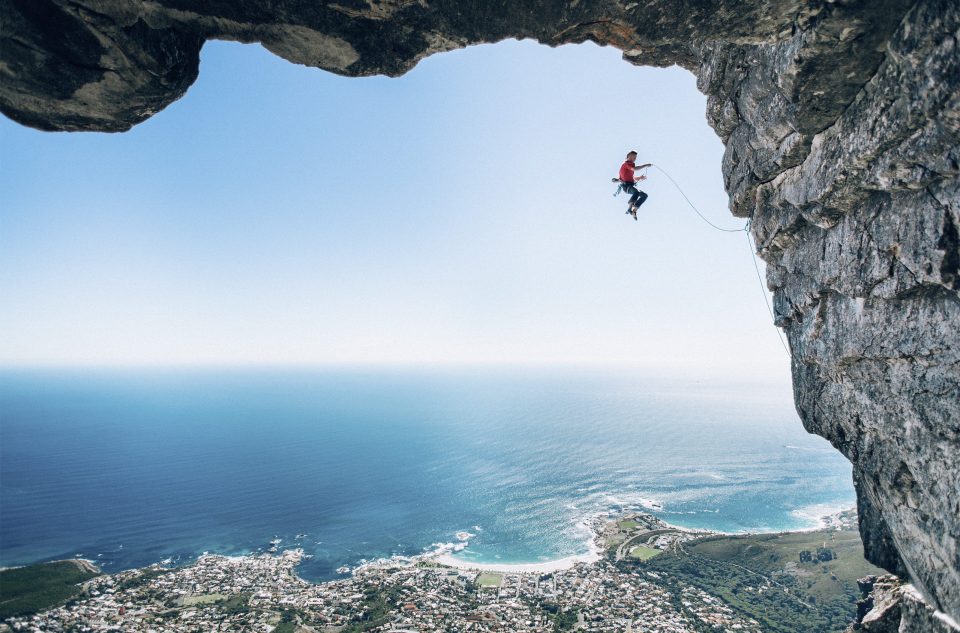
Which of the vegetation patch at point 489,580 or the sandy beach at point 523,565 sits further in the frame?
the sandy beach at point 523,565

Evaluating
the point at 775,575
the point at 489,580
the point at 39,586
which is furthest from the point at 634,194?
the point at 39,586

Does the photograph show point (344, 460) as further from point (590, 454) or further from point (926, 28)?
point (926, 28)

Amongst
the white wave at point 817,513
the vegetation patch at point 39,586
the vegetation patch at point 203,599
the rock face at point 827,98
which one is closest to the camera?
the rock face at point 827,98

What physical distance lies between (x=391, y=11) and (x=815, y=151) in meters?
9.01

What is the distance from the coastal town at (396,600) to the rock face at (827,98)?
92.9 feet

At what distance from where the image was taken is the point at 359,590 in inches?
1363

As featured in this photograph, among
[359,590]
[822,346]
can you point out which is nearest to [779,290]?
[822,346]

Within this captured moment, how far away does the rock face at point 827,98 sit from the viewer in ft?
17.1

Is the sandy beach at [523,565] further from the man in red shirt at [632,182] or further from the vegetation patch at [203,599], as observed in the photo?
the man in red shirt at [632,182]

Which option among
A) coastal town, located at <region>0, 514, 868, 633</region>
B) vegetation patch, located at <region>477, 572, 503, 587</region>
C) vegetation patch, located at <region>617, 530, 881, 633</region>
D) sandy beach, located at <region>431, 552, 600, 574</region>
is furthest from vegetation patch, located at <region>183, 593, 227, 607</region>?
vegetation patch, located at <region>617, 530, 881, 633</region>

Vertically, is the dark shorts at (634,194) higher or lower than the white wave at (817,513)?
higher

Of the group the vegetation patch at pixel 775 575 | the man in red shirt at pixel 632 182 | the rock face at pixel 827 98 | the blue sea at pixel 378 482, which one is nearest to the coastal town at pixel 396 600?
the vegetation patch at pixel 775 575

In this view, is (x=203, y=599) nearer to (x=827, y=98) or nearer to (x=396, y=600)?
(x=396, y=600)

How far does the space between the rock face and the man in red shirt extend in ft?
10.7
